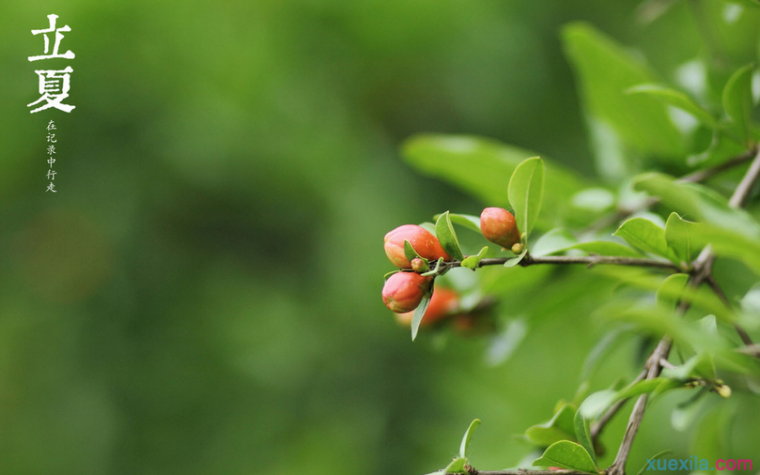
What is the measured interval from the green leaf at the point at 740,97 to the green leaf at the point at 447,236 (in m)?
0.30

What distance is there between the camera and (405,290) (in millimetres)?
427

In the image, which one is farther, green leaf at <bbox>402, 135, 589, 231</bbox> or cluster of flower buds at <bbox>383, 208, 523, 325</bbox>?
green leaf at <bbox>402, 135, 589, 231</bbox>

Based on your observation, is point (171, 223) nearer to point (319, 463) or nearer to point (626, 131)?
A: point (319, 463)

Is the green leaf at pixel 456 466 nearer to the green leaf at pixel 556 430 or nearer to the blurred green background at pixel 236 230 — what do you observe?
the green leaf at pixel 556 430

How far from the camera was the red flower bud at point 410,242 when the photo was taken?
436 mm

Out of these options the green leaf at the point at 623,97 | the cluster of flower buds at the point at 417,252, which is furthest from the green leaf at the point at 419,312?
the green leaf at the point at 623,97

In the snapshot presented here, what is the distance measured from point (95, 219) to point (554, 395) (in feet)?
4.02

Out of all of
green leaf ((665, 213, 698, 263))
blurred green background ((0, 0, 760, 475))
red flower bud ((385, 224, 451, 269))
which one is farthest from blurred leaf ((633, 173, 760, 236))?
blurred green background ((0, 0, 760, 475))

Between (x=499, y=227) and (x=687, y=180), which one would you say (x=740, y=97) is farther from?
(x=499, y=227)

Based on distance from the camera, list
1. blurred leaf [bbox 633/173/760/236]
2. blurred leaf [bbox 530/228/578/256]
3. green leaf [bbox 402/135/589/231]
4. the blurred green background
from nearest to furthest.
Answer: blurred leaf [bbox 633/173/760/236] < blurred leaf [bbox 530/228/578/256] < green leaf [bbox 402/135/589/231] < the blurred green background

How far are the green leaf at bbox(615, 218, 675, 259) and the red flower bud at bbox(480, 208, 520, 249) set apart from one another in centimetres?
7

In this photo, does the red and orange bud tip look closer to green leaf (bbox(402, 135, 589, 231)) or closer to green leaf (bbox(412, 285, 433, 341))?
green leaf (bbox(412, 285, 433, 341))

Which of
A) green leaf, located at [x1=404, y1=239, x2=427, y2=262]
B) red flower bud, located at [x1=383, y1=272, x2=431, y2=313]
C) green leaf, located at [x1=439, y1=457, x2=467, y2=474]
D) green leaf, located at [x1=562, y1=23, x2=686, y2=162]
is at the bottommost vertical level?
green leaf, located at [x1=439, y1=457, x2=467, y2=474]

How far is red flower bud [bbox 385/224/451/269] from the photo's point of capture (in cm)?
44
